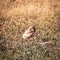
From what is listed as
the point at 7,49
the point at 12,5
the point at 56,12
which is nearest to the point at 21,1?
the point at 12,5

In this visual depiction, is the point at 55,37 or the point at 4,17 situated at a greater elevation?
the point at 4,17

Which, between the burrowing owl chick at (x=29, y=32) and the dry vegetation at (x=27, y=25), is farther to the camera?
the burrowing owl chick at (x=29, y=32)

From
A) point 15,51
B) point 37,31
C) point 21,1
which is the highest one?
point 21,1

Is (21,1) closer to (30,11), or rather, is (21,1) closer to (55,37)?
(30,11)

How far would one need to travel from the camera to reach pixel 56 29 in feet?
10.6

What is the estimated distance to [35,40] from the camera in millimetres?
3215

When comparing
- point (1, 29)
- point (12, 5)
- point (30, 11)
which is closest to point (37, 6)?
point (30, 11)

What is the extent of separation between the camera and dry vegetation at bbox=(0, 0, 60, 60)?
10.4 feet

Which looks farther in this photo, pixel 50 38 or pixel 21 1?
pixel 21 1

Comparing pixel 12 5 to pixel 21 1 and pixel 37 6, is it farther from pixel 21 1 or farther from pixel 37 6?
pixel 37 6

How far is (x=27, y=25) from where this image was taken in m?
3.34

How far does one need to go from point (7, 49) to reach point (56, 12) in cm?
92

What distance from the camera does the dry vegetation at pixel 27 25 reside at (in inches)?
124

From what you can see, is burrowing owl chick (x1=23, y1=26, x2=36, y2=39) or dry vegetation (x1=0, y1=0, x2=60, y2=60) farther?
burrowing owl chick (x1=23, y1=26, x2=36, y2=39)
